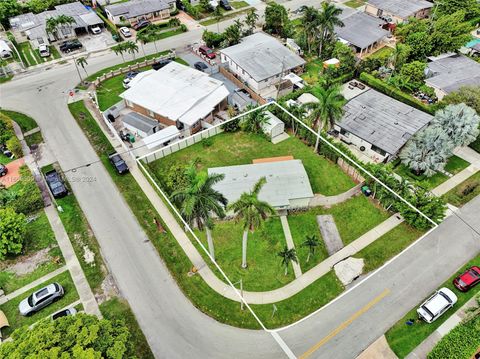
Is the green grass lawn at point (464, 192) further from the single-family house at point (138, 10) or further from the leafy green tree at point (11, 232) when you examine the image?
the single-family house at point (138, 10)

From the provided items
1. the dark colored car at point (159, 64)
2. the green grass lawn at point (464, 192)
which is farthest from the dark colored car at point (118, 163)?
the green grass lawn at point (464, 192)

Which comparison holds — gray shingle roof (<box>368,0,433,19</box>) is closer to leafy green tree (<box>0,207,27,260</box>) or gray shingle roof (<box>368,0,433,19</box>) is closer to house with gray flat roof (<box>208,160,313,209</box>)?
house with gray flat roof (<box>208,160,313,209</box>)

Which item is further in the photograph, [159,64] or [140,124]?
[159,64]

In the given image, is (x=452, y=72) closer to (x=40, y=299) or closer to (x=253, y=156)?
(x=253, y=156)

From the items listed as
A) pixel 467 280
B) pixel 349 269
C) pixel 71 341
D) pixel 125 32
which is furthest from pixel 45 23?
pixel 467 280

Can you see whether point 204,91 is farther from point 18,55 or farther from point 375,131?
point 18,55

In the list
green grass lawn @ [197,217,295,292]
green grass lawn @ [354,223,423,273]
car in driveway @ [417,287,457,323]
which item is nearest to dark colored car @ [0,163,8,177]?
green grass lawn @ [197,217,295,292]

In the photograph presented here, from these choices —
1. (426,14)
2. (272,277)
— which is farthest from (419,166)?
(426,14)
